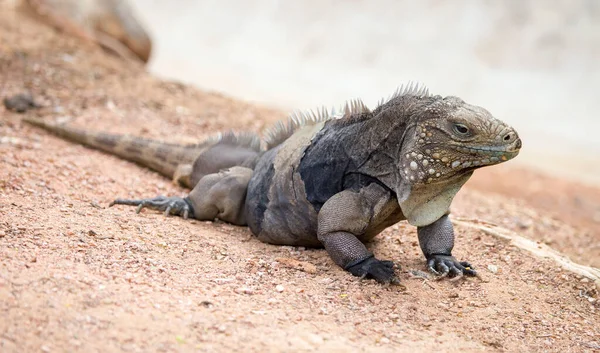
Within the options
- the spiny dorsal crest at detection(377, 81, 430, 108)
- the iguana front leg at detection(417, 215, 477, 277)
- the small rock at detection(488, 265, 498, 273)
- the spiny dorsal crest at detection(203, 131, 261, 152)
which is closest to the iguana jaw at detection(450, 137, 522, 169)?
the spiny dorsal crest at detection(377, 81, 430, 108)

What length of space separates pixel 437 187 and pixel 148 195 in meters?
3.83

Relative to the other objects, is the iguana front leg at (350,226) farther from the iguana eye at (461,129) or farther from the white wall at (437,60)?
the white wall at (437,60)

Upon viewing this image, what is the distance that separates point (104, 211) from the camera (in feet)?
23.4

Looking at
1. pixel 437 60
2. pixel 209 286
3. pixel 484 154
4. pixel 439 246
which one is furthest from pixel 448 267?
pixel 437 60

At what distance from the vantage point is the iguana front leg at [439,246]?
21.3 ft

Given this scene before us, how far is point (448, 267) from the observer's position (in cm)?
641

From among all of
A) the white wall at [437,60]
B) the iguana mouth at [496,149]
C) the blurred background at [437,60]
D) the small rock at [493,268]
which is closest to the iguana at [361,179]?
the iguana mouth at [496,149]

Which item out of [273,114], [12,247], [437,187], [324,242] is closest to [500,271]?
[437,187]

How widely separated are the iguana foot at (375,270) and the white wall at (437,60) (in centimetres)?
1358

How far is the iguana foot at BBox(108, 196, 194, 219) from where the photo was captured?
24.8 feet

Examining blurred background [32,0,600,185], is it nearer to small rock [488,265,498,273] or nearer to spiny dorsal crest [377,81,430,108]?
small rock [488,265,498,273]

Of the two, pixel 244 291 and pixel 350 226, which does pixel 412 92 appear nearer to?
pixel 350 226

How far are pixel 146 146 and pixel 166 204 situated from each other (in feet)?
6.15

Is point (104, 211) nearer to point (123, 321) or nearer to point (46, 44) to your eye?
point (123, 321)
